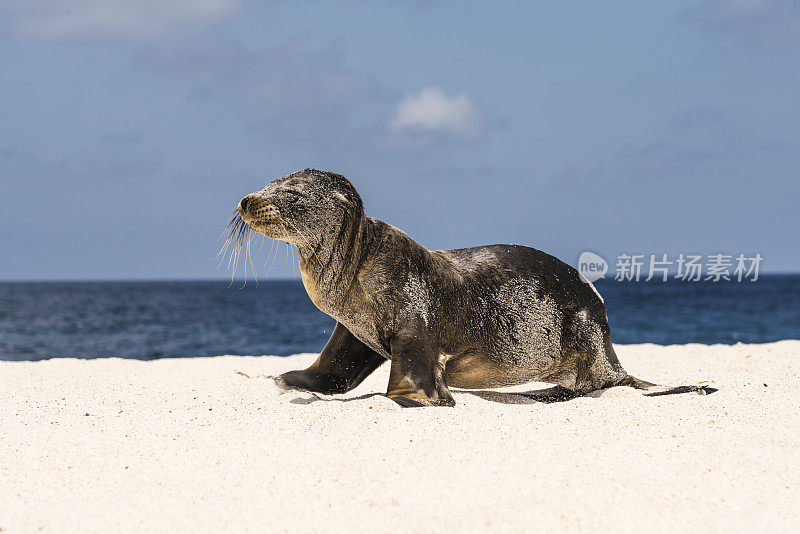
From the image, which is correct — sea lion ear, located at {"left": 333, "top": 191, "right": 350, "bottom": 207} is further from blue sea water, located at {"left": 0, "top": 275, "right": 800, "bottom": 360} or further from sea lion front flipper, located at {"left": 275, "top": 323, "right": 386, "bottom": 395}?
blue sea water, located at {"left": 0, "top": 275, "right": 800, "bottom": 360}

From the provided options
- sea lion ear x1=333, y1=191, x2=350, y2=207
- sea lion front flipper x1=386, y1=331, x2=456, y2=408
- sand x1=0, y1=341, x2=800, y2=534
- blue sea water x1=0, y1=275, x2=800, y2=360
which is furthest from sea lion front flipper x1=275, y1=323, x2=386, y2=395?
blue sea water x1=0, y1=275, x2=800, y2=360

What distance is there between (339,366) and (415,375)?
109 centimetres

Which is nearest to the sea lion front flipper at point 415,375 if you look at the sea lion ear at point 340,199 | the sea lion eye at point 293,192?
the sea lion ear at point 340,199

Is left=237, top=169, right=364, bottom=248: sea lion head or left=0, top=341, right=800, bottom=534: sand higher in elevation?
left=237, top=169, right=364, bottom=248: sea lion head

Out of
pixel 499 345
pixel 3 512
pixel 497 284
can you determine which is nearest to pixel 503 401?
pixel 499 345

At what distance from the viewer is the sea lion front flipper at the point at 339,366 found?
5.50m

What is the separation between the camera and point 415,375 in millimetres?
4617

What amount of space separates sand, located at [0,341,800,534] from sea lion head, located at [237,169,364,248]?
116 cm

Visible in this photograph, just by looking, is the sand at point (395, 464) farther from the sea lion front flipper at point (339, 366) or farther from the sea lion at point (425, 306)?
the sea lion at point (425, 306)

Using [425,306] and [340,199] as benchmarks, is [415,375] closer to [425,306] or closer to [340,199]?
[425,306]

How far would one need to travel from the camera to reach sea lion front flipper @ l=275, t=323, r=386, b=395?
18.0 feet

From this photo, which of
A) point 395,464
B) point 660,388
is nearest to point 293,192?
point 395,464

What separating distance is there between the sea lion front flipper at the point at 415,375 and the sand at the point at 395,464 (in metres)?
0.15

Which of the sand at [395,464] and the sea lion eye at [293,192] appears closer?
the sand at [395,464]
